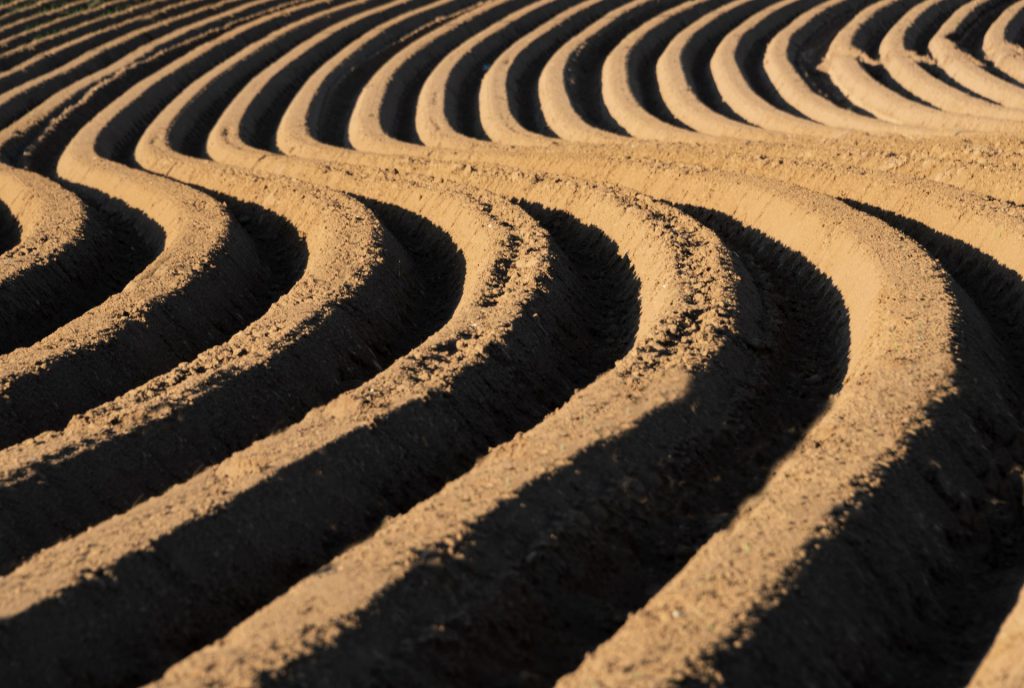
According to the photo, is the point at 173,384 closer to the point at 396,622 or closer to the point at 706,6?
the point at 396,622

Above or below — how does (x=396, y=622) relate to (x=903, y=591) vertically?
above

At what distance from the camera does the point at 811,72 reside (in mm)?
23859

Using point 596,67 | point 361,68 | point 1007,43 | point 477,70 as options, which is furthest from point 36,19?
point 1007,43

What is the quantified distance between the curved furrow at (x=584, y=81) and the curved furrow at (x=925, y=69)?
5.42m

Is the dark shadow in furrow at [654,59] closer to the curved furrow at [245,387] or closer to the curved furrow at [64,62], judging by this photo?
the curved furrow at [245,387]

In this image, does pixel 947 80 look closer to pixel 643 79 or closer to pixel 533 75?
pixel 643 79

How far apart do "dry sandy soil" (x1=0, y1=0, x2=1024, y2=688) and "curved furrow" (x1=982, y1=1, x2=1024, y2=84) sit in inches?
138

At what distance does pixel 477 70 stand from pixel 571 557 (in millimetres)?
21264

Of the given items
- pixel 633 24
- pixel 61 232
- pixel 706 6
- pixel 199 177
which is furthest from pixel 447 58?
pixel 61 232

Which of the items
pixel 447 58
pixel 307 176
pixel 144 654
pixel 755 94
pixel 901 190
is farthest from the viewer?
pixel 447 58

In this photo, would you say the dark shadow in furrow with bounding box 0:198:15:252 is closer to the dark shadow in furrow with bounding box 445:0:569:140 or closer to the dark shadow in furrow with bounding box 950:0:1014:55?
the dark shadow in furrow with bounding box 445:0:569:140

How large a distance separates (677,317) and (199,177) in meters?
10.5

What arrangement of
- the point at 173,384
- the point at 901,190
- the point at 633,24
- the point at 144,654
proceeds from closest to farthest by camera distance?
the point at 144,654
the point at 173,384
the point at 901,190
the point at 633,24

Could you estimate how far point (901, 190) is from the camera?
12469mm
